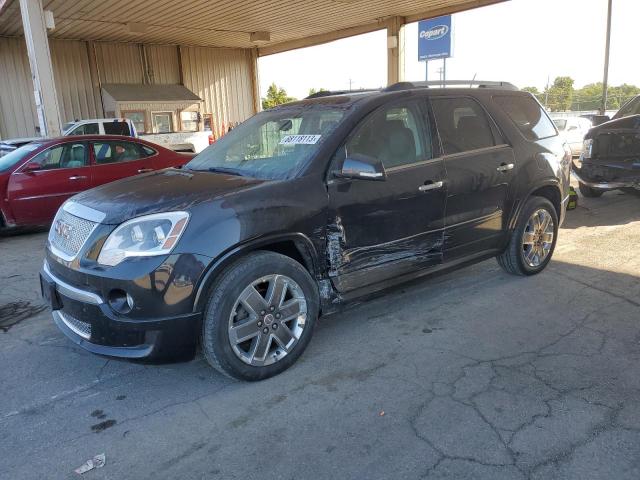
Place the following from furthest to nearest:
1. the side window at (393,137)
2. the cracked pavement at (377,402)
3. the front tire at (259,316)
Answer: the side window at (393,137), the front tire at (259,316), the cracked pavement at (377,402)

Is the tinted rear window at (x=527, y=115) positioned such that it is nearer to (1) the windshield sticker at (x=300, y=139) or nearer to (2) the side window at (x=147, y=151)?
(1) the windshield sticker at (x=300, y=139)

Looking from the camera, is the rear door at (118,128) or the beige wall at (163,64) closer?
the rear door at (118,128)

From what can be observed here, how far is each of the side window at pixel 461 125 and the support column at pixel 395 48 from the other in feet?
45.9

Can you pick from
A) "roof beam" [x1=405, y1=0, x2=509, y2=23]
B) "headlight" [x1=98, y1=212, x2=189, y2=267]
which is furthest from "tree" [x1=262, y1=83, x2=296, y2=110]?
"headlight" [x1=98, y1=212, x2=189, y2=267]

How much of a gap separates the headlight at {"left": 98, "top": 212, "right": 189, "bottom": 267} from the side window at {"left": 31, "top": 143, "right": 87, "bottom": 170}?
6.09 meters

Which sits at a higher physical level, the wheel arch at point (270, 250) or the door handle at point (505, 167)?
the door handle at point (505, 167)

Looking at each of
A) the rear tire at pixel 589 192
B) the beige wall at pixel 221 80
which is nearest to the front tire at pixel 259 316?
the rear tire at pixel 589 192

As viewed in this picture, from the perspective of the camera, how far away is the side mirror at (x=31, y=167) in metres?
7.91

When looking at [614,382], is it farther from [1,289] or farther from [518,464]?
[1,289]

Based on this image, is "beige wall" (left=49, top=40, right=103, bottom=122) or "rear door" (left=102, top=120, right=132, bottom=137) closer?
"rear door" (left=102, top=120, right=132, bottom=137)

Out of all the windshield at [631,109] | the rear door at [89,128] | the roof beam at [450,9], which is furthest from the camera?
the roof beam at [450,9]

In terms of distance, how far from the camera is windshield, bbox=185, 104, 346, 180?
142 inches

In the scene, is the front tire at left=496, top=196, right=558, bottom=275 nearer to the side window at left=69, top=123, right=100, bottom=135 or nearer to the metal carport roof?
the metal carport roof

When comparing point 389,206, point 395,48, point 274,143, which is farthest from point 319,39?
point 389,206
